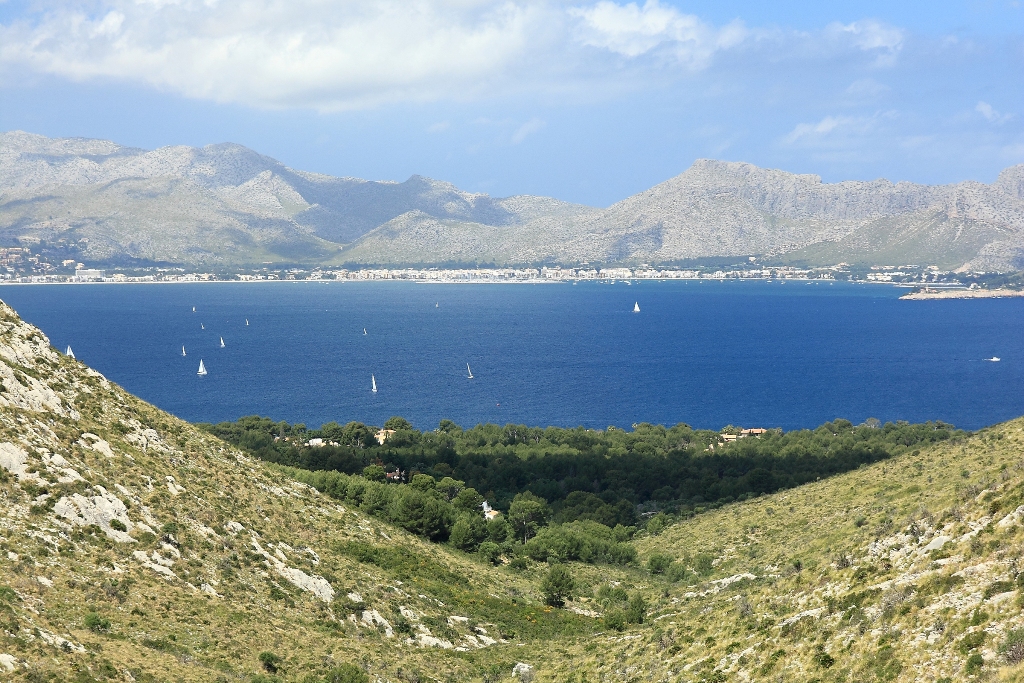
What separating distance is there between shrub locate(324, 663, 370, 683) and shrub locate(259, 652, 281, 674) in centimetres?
175

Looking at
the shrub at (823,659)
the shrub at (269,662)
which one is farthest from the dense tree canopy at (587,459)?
the shrub at (823,659)

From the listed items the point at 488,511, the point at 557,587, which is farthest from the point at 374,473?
the point at 557,587

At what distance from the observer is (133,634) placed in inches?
1041

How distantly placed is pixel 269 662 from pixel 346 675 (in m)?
2.62

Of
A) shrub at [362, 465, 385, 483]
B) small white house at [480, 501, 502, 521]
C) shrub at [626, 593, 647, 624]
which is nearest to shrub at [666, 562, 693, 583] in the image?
shrub at [626, 593, 647, 624]

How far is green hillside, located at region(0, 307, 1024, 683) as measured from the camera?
22797 mm

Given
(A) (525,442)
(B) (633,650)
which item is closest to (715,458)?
(A) (525,442)

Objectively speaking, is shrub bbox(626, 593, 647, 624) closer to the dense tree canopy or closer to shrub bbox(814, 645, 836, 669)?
shrub bbox(814, 645, 836, 669)

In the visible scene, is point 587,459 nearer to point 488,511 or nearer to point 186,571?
point 488,511

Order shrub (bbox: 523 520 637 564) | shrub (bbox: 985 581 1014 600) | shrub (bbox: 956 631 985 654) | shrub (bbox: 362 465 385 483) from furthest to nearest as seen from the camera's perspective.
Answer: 1. shrub (bbox: 362 465 385 483)
2. shrub (bbox: 523 520 637 564)
3. shrub (bbox: 985 581 1014 600)
4. shrub (bbox: 956 631 985 654)

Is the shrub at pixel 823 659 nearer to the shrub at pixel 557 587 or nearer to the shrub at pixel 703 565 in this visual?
the shrub at pixel 557 587

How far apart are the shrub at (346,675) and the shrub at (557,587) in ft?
57.1

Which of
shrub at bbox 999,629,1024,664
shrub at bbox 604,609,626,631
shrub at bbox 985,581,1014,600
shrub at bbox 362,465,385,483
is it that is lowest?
shrub at bbox 362,465,385,483

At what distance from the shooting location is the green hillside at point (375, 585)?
2280 centimetres
